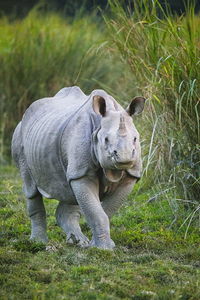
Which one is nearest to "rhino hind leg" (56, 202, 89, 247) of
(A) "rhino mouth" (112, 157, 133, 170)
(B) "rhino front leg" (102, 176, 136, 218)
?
(B) "rhino front leg" (102, 176, 136, 218)

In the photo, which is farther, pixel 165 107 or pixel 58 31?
pixel 58 31

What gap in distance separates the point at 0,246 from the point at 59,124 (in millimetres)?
1188

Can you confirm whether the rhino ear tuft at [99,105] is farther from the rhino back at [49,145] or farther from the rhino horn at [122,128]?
the rhino back at [49,145]

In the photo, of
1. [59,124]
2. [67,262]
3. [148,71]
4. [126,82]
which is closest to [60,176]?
[59,124]

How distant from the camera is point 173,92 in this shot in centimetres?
749

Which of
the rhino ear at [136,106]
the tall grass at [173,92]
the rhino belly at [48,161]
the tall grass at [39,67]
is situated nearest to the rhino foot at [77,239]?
the rhino belly at [48,161]

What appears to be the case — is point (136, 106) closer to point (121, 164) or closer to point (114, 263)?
point (121, 164)

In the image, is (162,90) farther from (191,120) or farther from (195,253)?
(195,253)

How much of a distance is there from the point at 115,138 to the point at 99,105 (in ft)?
1.37

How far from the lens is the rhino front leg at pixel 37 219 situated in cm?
723

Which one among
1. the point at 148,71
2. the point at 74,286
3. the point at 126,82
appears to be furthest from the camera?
the point at 126,82

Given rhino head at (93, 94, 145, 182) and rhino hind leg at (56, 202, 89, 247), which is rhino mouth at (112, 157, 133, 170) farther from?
rhino hind leg at (56, 202, 89, 247)

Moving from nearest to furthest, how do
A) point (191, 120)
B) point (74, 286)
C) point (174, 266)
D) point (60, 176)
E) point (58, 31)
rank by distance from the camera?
point (74, 286) < point (174, 266) < point (60, 176) < point (191, 120) < point (58, 31)

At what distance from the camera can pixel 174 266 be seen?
19.4 ft
